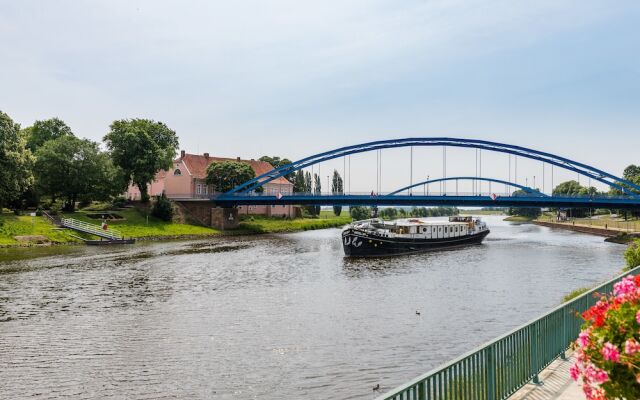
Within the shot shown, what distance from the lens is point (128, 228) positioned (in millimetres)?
63531

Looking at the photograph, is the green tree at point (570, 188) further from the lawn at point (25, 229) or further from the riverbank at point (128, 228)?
the lawn at point (25, 229)

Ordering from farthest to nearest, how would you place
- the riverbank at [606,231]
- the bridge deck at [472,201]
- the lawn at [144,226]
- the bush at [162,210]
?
the bush at [162,210] → the bridge deck at [472,201] → the riverbank at [606,231] → the lawn at [144,226]

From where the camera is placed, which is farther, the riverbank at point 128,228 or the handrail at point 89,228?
the handrail at point 89,228

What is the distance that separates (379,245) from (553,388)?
135 feet

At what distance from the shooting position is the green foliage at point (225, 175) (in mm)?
95250

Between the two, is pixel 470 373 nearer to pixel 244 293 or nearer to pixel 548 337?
pixel 548 337

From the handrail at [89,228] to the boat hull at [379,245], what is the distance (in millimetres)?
27813

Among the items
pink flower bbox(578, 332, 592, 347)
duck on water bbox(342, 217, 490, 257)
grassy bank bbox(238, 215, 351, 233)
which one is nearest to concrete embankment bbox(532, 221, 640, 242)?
duck on water bbox(342, 217, 490, 257)

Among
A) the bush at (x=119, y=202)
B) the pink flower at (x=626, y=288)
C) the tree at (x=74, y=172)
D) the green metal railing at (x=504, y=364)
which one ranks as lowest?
the green metal railing at (x=504, y=364)

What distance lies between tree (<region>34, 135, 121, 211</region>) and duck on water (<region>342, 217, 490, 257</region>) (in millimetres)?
37047

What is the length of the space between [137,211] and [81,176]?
991 centimetres

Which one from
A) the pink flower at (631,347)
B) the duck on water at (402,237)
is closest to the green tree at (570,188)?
the duck on water at (402,237)

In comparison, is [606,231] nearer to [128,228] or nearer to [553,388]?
[128,228]

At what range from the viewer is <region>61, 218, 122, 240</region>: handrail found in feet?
186
